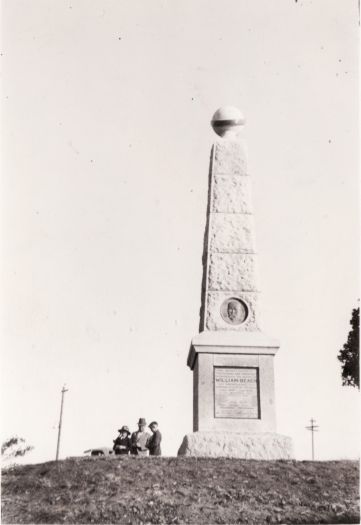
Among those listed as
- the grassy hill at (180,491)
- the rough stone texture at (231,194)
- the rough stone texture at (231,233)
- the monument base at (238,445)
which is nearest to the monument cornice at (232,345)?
the monument base at (238,445)

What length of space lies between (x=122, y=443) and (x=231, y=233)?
4.44 m

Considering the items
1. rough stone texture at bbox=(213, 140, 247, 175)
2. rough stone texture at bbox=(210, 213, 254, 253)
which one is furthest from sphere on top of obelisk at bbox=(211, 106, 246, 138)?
rough stone texture at bbox=(210, 213, 254, 253)

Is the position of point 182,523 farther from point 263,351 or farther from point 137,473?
point 263,351

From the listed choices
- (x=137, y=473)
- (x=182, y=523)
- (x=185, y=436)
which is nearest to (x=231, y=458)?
(x=185, y=436)

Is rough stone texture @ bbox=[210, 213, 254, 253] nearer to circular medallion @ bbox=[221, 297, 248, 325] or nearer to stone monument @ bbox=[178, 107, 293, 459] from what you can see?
stone monument @ bbox=[178, 107, 293, 459]

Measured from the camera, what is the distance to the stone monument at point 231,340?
10.9 meters

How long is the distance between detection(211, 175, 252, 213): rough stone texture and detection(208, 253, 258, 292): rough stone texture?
3.19ft

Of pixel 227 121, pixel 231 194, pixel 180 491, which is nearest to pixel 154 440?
pixel 180 491

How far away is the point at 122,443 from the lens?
462 inches

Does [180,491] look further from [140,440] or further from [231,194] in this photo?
[231,194]

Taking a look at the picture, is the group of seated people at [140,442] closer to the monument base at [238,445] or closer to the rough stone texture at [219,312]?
the monument base at [238,445]

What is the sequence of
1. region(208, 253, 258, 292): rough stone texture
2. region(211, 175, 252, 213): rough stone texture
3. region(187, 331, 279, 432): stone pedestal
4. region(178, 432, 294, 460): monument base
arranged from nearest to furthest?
region(178, 432, 294, 460): monument base, region(187, 331, 279, 432): stone pedestal, region(208, 253, 258, 292): rough stone texture, region(211, 175, 252, 213): rough stone texture

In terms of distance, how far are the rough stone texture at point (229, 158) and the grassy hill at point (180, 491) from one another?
586 cm

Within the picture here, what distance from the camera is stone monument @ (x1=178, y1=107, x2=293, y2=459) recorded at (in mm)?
10945
